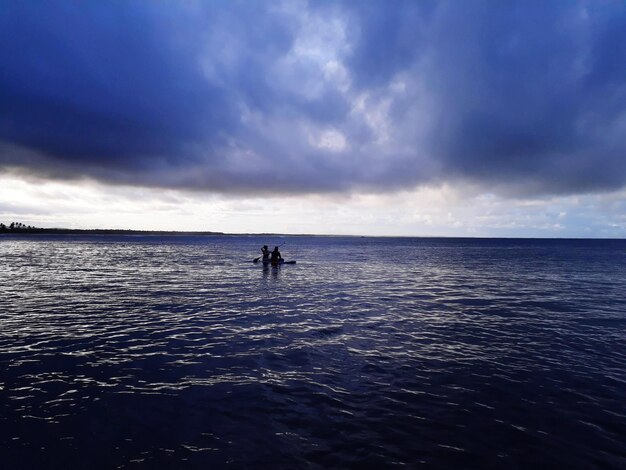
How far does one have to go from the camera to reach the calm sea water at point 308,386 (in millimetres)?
7941

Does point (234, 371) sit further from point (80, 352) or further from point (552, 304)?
point (552, 304)

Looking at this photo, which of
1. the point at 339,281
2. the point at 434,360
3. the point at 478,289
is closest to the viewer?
the point at 434,360

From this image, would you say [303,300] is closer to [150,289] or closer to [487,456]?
[150,289]

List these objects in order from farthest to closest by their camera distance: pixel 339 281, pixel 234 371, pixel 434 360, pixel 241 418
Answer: pixel 339 281 < pixel 434 360 < pixel 234 371 < pixel 241 418

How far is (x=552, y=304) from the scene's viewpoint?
2614 centimetres

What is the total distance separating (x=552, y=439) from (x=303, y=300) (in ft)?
62.4

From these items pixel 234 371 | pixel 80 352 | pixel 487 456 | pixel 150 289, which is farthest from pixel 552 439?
pixel 150 289

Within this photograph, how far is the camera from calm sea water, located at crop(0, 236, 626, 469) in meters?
7.94

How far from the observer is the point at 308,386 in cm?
1123

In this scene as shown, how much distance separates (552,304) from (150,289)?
112ft

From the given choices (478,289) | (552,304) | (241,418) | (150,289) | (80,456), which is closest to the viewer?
(80,456)

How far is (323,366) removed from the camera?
1289 centimetres

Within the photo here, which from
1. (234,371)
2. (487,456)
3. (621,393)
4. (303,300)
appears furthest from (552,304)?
(234,371)

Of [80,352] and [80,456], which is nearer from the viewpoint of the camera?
[80,456]
